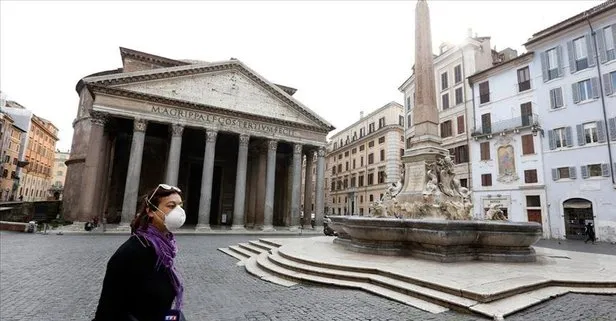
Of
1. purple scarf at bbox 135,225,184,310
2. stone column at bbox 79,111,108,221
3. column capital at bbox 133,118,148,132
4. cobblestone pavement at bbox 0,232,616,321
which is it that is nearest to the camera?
purple scarf at bbox 135,225,184,310

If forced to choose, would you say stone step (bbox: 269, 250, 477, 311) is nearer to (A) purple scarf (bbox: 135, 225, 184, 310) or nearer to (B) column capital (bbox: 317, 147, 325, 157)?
(A) purple scarf (bbox: 135, 225, 184, 310)

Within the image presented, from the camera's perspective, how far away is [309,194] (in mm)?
29344

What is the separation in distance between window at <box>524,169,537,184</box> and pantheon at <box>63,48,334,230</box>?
15.2 meters

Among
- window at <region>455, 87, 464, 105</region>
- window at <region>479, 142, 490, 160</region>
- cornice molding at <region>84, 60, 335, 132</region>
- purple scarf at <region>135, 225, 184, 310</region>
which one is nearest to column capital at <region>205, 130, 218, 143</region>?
cornice molding at <region>84, 60, 335, 132</region>

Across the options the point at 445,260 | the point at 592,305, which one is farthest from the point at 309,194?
the point at 592,305

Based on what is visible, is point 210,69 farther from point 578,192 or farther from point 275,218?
point 578,192

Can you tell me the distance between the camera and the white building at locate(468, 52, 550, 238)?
22.7m

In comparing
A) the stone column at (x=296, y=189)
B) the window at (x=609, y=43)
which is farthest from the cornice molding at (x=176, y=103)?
the window at (x=609, y=43)

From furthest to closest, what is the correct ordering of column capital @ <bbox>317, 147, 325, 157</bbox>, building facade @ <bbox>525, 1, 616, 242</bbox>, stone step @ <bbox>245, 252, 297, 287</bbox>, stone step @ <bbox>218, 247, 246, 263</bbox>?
column capital @ <bbox>317, 147, 325, 157</bbox> → building facade @ <bbox>525, 1, 616, 242</bbox> → stone step @ <bbox>218, 247, 246, 263</bbox> → stone step @ <bbox>245, 252, 297, 287</bbox>

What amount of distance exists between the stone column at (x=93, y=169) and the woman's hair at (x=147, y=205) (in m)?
22.7

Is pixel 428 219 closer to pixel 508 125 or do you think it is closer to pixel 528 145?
pixel 528 145

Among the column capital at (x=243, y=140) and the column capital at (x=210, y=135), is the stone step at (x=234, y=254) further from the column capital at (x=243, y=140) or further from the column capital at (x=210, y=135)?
the column capital at (x=243, y=140)

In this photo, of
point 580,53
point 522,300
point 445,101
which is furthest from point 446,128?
point 522,300

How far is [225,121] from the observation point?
25.4 metres
